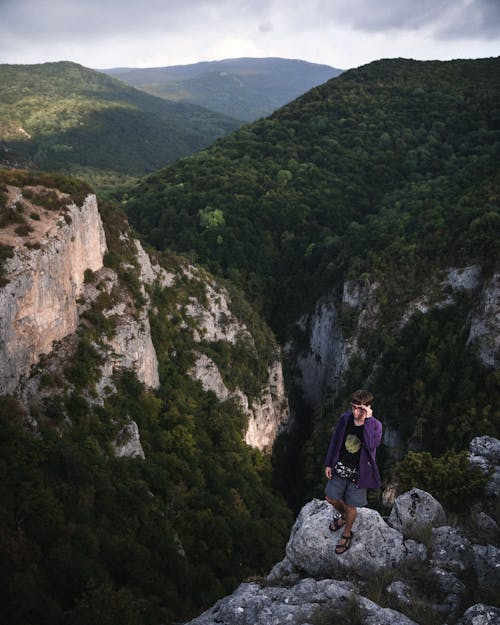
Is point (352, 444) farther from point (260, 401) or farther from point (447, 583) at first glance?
point (260, 401)

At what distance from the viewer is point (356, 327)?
64.6 m

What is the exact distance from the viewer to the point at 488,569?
10.9m

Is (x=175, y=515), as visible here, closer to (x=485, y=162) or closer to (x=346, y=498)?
(x=346, y=498)

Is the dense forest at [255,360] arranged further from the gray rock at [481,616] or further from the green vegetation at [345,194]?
the gray rock at [481,616]

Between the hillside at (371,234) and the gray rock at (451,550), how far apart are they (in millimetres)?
33481

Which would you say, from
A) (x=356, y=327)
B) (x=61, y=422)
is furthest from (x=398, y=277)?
(x=61, y=422)

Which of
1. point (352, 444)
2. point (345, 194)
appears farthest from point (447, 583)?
point (345, 194)

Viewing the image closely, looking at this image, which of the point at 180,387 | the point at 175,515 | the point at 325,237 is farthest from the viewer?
the point at 325,237

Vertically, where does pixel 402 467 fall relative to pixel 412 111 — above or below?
below

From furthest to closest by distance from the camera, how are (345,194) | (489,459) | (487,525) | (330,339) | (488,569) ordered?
(345,194), (330,339), (489,459), (487,525), (488,569)

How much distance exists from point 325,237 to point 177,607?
7112cm

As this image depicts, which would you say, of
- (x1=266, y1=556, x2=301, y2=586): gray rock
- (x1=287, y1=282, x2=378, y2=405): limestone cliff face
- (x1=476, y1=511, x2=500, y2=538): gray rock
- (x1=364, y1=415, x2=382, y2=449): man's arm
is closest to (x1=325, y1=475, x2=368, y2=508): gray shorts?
(x1=364, y1=415, x2=382, y2=449): man's arm

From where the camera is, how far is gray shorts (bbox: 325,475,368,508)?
11.9 metres

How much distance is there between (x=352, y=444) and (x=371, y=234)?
228ft
